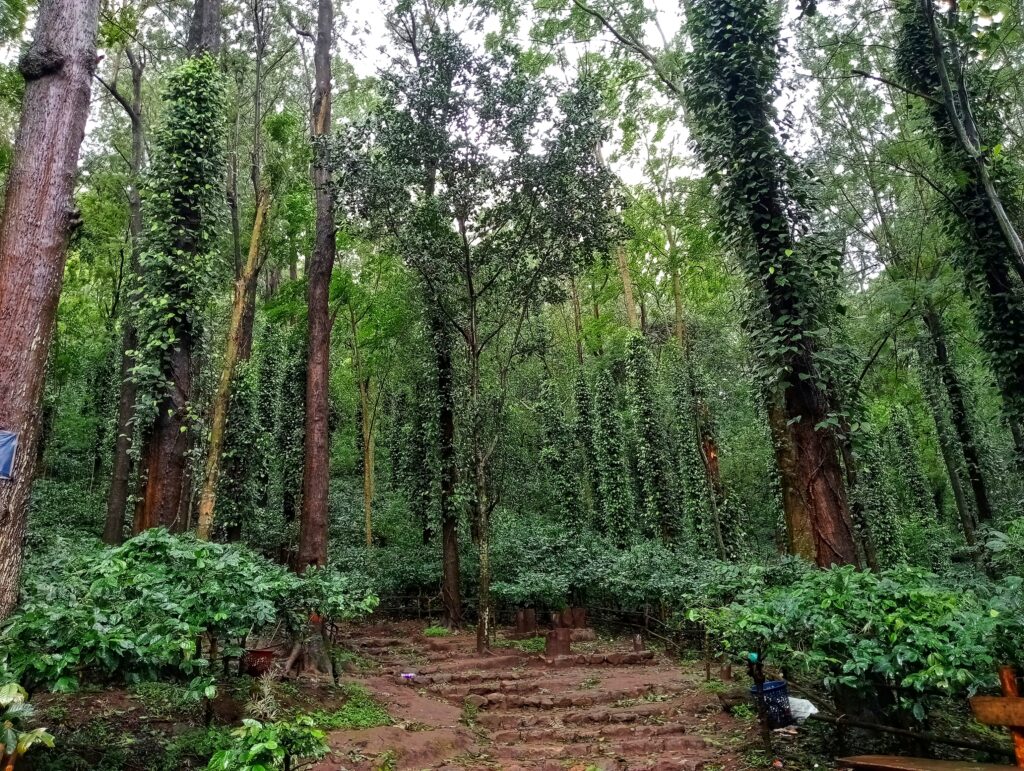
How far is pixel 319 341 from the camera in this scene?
9.23 metres

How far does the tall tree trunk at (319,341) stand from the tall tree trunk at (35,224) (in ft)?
14.8

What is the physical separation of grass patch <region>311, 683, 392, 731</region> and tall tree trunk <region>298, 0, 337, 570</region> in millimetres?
1842

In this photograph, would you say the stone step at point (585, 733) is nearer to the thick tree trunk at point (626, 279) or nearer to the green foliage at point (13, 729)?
the green foliage at point (13, 729)

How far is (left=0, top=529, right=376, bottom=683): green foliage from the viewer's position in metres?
3.47

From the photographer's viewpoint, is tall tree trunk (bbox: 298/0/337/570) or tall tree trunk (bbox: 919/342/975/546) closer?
tall tree trunk (bbox: 298/0/337/570)

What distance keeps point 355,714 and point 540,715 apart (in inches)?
94.5

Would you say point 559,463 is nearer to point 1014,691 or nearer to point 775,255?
point 775,255

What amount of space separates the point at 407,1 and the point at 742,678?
13.5m

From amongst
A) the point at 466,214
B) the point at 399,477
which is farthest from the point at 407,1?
the point at 399,477

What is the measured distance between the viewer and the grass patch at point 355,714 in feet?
21.0

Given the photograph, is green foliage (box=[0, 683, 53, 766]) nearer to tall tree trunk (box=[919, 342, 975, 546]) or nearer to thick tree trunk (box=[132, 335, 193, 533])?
thick tree trunk (box=[132, 335, 193, 533])

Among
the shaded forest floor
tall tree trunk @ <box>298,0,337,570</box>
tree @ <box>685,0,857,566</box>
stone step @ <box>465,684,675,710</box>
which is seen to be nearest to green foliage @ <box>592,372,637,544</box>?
the shaded forest floor

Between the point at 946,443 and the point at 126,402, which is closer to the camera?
the point at 126,402

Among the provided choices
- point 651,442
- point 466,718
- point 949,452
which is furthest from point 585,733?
point 949,452
